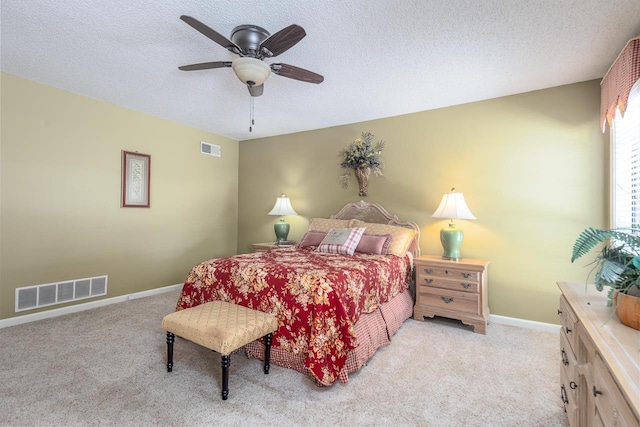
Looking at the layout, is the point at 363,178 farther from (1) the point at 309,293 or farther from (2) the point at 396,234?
(1) the point at 309,293

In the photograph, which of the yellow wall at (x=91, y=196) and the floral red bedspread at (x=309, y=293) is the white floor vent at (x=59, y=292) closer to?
the yellow wall at (x=91, y=196)

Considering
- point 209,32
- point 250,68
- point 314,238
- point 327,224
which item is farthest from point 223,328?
point 327,224

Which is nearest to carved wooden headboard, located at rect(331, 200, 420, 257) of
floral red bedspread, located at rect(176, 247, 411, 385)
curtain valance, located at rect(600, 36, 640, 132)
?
floral red bedspread, located at rect(176, 247, 411, 385)

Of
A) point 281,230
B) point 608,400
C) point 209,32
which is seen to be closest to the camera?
point 608,400

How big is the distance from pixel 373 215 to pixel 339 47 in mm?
2260

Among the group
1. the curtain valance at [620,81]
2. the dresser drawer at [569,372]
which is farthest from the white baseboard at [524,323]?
the curtain valance at [620,81]

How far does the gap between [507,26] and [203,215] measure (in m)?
4.65

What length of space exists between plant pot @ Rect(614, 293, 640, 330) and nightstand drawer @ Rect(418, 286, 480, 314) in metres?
1.88

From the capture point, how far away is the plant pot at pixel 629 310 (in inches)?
44.4

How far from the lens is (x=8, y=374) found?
6.91ft

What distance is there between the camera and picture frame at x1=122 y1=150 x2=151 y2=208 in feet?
13.0

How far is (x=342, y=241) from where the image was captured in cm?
347

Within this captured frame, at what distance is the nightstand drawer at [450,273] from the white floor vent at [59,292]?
3944 millimetres

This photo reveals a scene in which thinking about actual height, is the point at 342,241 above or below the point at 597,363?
above
